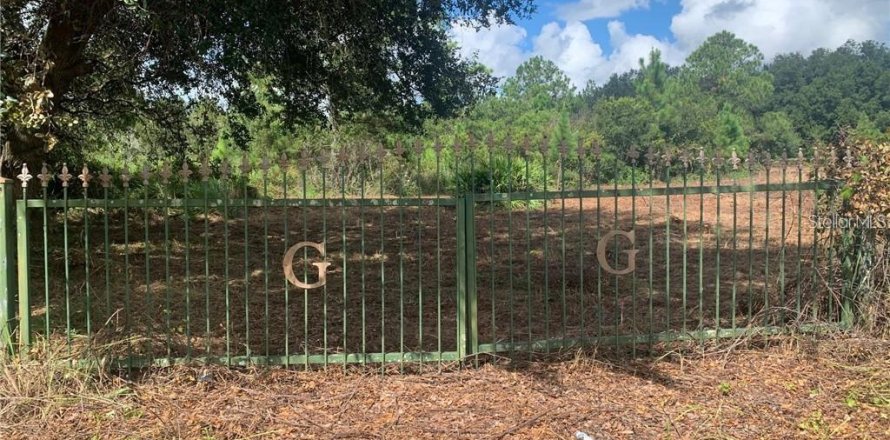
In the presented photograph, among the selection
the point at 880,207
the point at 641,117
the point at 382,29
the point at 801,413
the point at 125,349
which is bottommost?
the point at 801,413

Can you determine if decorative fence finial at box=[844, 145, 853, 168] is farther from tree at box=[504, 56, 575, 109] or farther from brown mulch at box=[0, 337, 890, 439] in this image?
tree at box=[504, 56, 575, 109]

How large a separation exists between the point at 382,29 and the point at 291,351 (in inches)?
155

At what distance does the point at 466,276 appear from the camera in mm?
4629

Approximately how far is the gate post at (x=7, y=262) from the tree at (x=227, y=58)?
634 mm

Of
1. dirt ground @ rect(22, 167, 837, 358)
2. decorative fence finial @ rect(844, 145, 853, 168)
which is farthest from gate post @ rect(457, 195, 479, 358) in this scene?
decorative fence finial @ rect(844, 145, 853, 168)

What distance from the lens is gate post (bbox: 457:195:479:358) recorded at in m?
4.56

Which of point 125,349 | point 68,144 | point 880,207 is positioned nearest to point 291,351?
point 125,349

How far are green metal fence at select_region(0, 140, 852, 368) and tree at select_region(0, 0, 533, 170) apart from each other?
1.17 m

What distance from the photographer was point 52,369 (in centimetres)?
405

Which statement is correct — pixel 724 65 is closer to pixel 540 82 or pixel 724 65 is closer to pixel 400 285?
pixel 540 82

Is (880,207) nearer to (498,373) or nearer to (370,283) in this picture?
(498,373)

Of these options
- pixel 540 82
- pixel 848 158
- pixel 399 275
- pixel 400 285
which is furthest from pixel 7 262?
pixel 540 82

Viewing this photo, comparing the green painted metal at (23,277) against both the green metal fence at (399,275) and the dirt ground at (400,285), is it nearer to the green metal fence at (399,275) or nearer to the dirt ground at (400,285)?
the green metal fence at (399,275)

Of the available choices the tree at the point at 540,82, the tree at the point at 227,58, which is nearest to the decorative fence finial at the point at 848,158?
the tree at the point at 227,58
